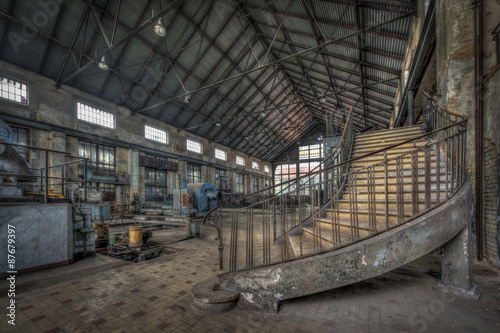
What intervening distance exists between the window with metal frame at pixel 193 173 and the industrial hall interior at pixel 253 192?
5.39 ft

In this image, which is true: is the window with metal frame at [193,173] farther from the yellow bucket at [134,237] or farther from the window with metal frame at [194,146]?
the yellow bucket at [134,237]

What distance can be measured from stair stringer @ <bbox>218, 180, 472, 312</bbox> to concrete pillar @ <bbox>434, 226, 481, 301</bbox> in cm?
25

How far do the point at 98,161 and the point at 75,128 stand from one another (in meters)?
2.32

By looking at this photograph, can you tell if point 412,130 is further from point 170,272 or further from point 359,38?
point 170,272

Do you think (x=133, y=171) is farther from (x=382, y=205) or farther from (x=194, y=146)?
(x=382, y=205)

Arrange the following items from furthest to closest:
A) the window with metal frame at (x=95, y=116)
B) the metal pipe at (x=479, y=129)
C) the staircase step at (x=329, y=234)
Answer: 1. the window with metal frame at (x=95, y=116)
2. the metal pipe at (x=479, y=129)
3. the staircase step at (x=329, y=234)

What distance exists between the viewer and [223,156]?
974 inches

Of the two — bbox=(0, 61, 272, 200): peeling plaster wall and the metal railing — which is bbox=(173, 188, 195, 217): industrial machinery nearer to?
bbox=(0, 61, 272, 200): peeling plaster wall

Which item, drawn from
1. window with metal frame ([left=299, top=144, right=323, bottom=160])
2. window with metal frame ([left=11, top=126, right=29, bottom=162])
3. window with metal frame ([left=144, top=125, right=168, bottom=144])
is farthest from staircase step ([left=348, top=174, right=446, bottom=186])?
window with metal frame ([left=299, top=144, right=323, bottom=160])

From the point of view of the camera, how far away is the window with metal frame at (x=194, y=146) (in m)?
20.3

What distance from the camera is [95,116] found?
13.6m

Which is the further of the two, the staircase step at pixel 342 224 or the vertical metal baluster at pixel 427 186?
the staircase step at pixel 342 224

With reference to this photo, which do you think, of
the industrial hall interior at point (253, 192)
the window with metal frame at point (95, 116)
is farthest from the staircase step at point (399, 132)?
the window with metal frame at point (95, 116)

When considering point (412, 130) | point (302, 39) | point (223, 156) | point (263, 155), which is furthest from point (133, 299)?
point (263, 155)
